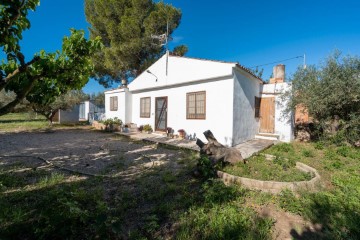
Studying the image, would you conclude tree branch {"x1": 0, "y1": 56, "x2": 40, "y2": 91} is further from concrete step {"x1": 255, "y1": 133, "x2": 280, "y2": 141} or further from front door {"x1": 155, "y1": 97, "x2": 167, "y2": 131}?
concrete step {"x1": 255, "y1": 133, "x2": 280, "y2": 141}

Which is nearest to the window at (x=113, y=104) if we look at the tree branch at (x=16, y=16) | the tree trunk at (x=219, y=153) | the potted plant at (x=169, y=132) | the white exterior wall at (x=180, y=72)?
the white exterior wall at (x=180, y=72)

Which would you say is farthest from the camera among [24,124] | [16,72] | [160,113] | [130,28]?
[24,124]

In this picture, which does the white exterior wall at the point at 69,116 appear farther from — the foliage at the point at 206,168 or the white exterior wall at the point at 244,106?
the foliage at the point at 206,168

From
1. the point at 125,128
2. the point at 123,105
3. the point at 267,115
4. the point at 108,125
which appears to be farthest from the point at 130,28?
the point at 267,115

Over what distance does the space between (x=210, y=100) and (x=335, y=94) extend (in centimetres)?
518

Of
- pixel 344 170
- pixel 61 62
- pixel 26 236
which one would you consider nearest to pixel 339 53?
pixel 344 170

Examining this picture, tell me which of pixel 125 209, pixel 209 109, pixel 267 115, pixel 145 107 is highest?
pixel 145 107

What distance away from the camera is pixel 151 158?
6977mm

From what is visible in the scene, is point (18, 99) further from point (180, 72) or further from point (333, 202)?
point (180, 72)

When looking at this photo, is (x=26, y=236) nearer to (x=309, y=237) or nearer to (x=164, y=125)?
(x=309, y=237)

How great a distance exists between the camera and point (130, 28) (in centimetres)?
1658

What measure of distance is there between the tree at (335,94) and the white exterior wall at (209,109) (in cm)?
373

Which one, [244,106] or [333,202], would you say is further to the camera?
[244,106]

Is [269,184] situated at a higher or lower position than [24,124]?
lower
